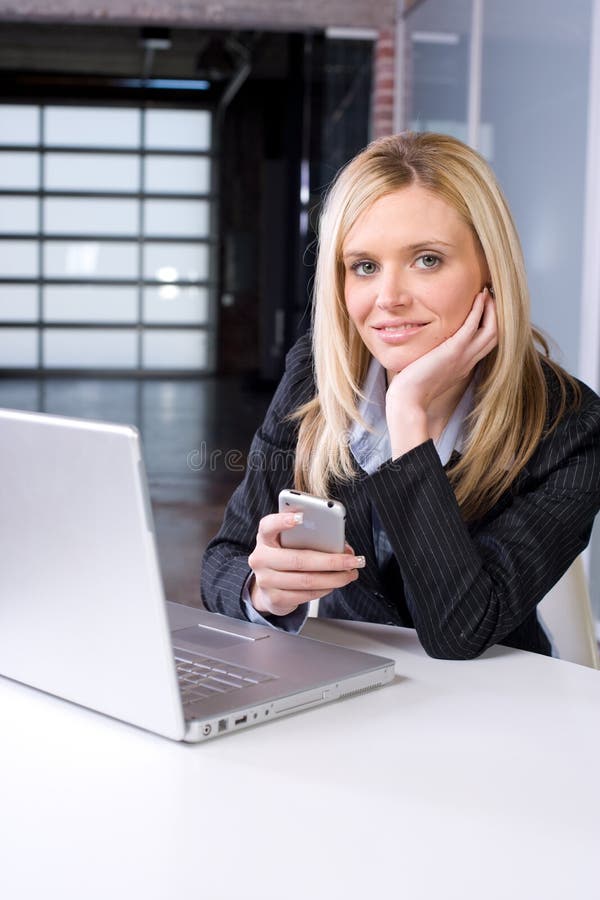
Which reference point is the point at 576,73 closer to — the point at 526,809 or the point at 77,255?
the point at 526,809

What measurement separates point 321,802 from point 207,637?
0.48 m

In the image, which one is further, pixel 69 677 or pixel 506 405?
pixel 506 405

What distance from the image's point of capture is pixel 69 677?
1.12 m

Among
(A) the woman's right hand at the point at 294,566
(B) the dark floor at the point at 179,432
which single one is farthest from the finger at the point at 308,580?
(B) the dark floor at the point at 179,432

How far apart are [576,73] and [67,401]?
30.1ft

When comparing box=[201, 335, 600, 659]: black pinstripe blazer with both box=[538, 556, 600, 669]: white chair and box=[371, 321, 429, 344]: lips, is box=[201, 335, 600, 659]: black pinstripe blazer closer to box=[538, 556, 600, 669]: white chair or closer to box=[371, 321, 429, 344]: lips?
box=[538, 556, 600, 669]: white chair

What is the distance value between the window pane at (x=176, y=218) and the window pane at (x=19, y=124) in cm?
191

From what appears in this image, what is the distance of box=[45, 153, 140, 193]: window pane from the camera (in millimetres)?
15812

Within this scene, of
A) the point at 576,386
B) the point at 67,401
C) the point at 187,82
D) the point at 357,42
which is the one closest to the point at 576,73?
the point at 576,386

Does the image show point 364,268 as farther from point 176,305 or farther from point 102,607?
point 176,305

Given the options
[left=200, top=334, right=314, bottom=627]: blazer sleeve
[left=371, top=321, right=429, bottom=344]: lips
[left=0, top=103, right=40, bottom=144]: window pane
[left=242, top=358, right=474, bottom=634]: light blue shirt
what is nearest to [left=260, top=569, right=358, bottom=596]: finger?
[left=200, top=334, right=314, bottom=627]: blazer sleeve

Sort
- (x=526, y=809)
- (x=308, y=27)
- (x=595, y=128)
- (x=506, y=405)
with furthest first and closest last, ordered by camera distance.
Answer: (x=308, y=27), (x=595, y=128), (x=506, y=405), (x=526, y=809)

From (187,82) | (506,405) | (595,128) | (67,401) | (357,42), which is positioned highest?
(187,82)

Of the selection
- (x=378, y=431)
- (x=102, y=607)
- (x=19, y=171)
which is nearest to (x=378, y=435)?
(x=378, y=431)
